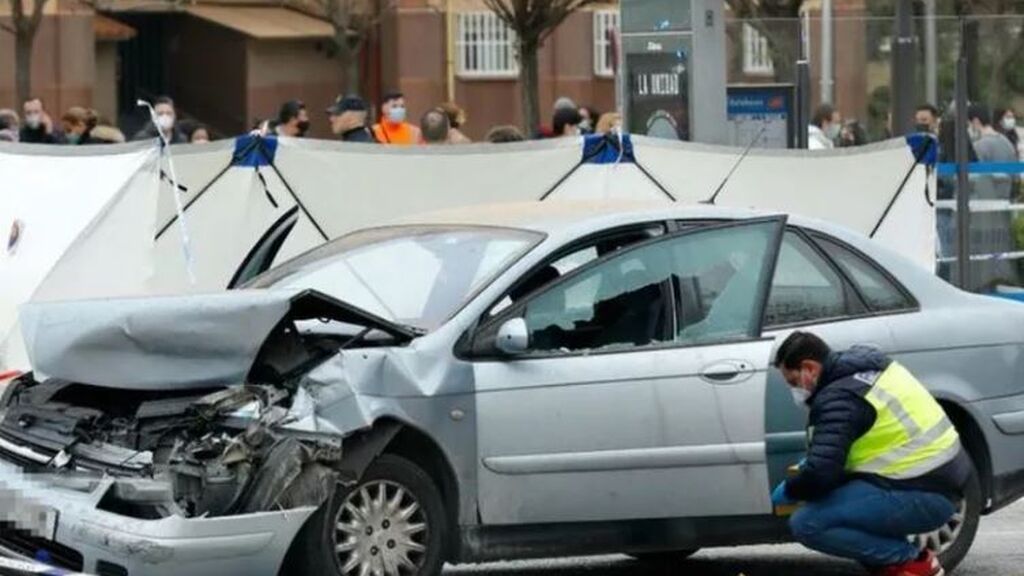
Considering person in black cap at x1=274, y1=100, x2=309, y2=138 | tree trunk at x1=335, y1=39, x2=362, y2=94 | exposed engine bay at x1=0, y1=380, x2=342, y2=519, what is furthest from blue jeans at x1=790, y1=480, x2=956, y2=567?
tree trunk at x1=335, y1=39, x2=362, y2=94

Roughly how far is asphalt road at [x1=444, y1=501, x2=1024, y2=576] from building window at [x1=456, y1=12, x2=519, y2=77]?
1157 inches

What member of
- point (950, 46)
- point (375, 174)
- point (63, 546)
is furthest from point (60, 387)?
point (950, 46)

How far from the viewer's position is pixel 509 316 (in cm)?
876

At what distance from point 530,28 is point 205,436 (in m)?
21.1

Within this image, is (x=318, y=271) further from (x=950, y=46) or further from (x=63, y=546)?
(x=950, y=46)

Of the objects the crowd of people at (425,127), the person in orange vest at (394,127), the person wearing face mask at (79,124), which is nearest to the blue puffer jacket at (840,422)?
the crowd of people at (425,127)

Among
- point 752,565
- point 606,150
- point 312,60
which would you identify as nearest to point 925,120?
point 606,150

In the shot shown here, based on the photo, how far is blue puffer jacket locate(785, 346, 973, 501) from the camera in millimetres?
8320

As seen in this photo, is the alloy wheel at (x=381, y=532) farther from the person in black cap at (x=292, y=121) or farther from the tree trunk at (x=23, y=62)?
the tree trunk at (x=23, y=62)

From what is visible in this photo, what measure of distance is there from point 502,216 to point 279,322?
140 centimetres

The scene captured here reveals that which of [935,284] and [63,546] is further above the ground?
[935,284]

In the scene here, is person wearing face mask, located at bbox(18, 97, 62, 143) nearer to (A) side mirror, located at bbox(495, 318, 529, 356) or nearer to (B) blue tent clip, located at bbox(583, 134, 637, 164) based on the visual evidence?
(B) blue tent clip, located at bbox(583, 134, 637, 164)

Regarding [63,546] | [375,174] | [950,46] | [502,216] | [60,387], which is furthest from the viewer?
[950,46]

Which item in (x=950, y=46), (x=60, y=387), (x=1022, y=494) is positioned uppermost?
(x=950, y=46)
